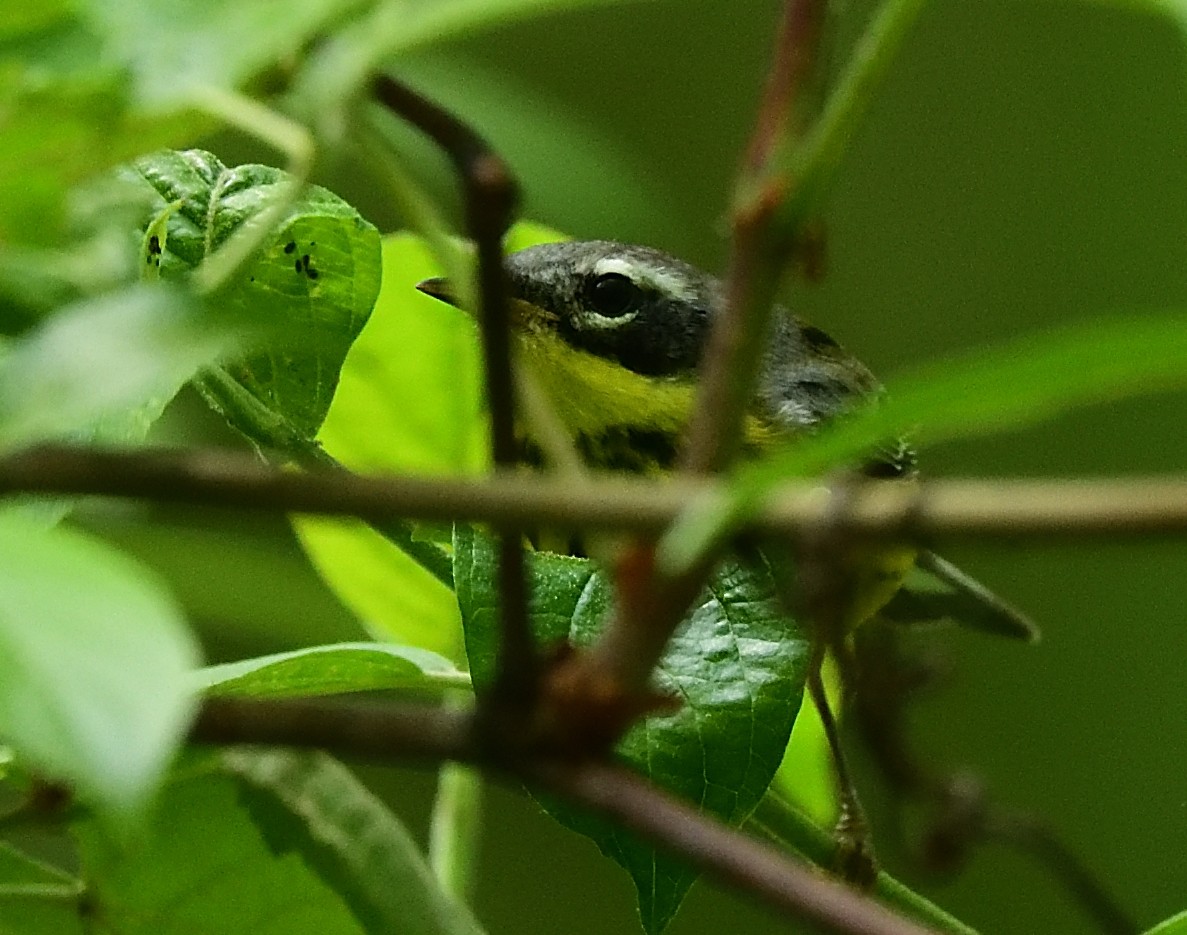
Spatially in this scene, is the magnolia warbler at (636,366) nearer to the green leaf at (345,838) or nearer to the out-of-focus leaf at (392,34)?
the green leaf at (345,838)

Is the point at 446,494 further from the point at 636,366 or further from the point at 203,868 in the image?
the point at 636,366

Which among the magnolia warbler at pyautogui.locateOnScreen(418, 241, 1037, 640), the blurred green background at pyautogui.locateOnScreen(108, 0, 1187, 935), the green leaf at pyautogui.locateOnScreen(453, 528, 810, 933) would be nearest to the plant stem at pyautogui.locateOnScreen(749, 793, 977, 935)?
the green leaf at pyautogui.locateOnScreen(453, 528, 810, 933)

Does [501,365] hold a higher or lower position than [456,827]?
higher

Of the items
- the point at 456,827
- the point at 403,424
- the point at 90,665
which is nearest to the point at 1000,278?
the point at 403,424

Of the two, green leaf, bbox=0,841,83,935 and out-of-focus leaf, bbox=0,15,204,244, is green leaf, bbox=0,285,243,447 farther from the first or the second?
green leaf, bbox=0,841,83,935

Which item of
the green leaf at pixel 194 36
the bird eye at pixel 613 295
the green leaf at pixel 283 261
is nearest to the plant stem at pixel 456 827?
the green leaf at pixel 283 261

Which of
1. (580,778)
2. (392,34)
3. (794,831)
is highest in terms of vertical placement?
(392,34)
